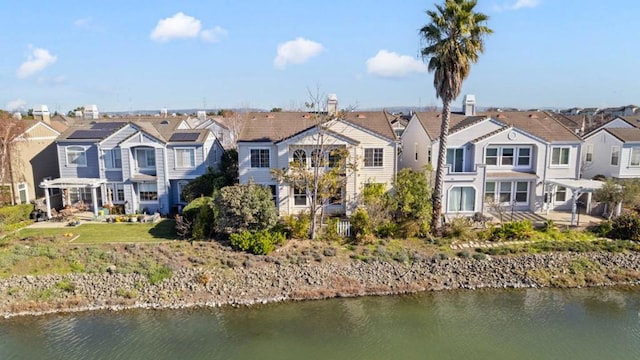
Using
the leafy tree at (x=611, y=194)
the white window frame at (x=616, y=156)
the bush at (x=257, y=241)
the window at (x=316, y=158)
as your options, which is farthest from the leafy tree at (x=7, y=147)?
the white window frame at (x=616, y=156)

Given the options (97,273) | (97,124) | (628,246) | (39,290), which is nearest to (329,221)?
(97,273)

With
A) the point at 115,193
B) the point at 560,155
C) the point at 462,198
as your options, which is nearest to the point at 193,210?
the point at 115,193

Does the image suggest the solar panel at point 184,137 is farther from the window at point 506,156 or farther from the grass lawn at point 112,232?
→ the window at point 506,156

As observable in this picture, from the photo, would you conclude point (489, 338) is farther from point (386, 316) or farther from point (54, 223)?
point (54, 223)

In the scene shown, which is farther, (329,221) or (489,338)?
(329,221)

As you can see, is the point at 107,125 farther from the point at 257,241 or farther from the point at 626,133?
the point at 626,133

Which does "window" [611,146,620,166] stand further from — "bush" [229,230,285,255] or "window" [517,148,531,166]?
"bush" [229,230,285,255]

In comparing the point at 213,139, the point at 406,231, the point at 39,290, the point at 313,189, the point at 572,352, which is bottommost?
the point at 572,352
